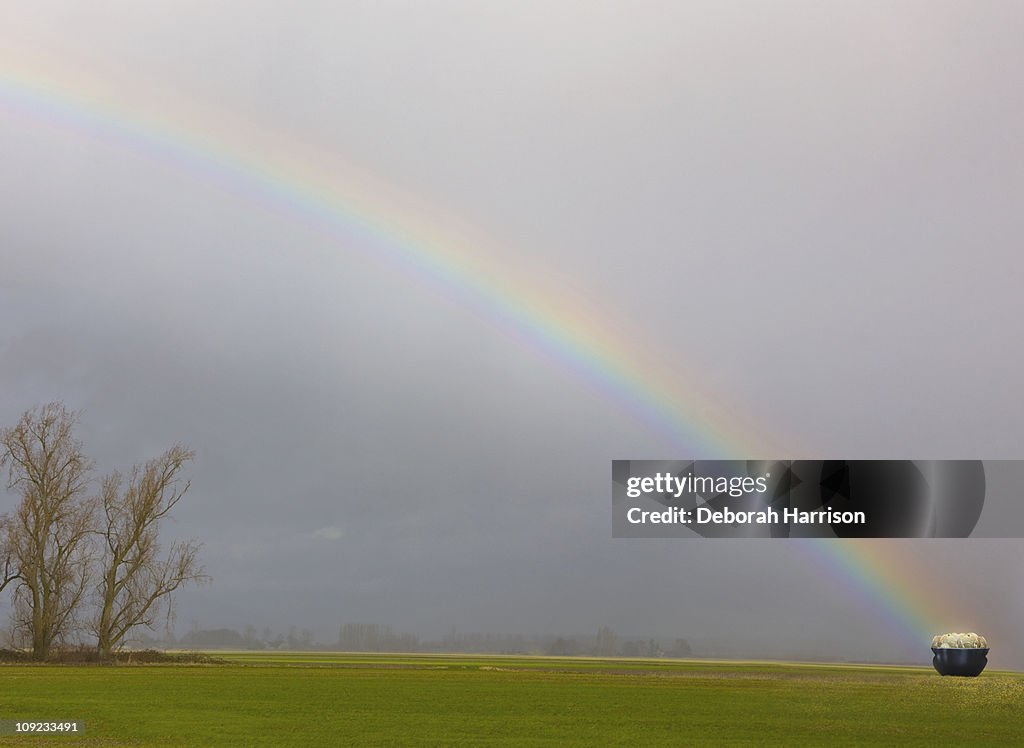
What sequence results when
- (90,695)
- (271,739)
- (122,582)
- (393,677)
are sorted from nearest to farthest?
(271,739) < (90,695) < (393,677) < (122,582)

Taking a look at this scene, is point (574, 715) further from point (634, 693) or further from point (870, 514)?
point (870, 514)

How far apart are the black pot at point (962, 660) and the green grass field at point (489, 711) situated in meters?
2.86

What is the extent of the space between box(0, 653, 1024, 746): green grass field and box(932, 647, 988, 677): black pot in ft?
9.40

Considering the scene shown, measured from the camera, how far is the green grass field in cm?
3678

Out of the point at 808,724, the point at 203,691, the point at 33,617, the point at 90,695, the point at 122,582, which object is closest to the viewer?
the point at 808,724

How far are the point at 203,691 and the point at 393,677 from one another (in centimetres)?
2485

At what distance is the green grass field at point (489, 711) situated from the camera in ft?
121

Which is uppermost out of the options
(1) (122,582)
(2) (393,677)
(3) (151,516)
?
(3) (151,516)

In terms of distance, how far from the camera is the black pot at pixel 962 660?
74.2 meters

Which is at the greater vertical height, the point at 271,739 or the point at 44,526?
the point at 44,526

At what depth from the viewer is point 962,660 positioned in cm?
7500

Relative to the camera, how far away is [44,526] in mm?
90938

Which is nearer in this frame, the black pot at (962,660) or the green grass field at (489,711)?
the green grass field at (489,711)

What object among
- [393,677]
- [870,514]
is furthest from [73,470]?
[870,514]
